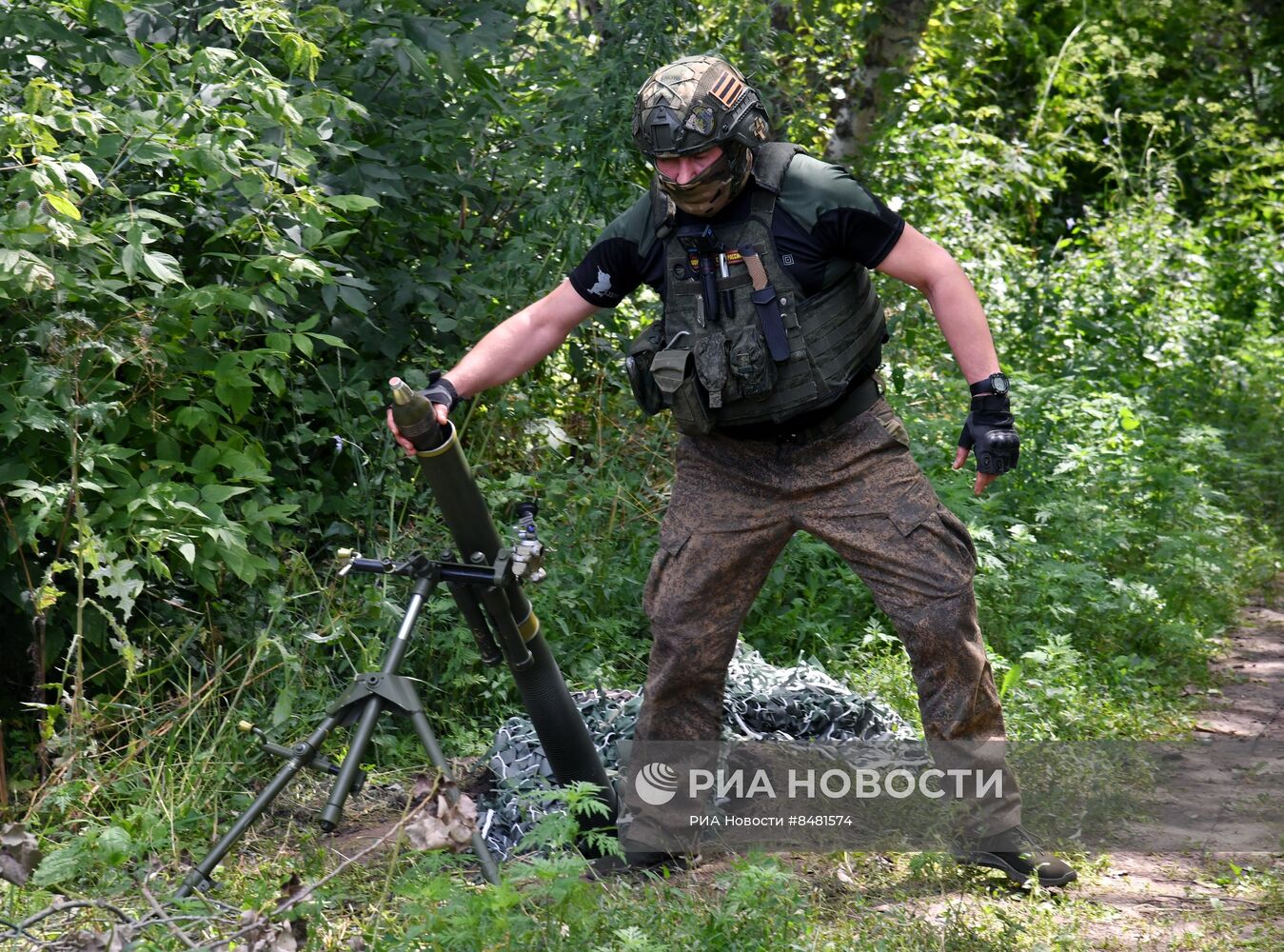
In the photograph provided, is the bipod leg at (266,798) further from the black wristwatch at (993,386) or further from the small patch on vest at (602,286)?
the black wristwatch at (993,386)

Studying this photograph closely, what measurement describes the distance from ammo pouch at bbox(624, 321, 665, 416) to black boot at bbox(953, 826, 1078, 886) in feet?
4.79

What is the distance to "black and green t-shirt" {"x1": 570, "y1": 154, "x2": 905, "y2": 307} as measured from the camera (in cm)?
355

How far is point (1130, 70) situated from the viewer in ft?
38.5

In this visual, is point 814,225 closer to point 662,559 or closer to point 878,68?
point 662,559

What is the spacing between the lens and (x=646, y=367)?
12.4ft

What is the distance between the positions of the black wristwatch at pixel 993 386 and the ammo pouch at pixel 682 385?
0.69 metres

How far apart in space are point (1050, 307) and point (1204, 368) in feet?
3.72

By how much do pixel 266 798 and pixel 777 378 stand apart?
1.60 m

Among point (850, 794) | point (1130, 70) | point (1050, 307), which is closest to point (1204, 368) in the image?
point (1050, 307)

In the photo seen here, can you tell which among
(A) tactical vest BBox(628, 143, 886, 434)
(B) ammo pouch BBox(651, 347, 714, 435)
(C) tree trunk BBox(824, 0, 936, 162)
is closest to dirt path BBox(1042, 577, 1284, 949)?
(A) tactical vest BBox(628, 143, 886, 434)

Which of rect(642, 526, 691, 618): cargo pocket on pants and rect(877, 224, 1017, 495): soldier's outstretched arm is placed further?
rect(642, 526, 691, 618): cargo pocket on pants

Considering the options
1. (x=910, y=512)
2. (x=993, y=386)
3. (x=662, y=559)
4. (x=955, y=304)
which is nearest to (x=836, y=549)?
(x=910, y=512)
